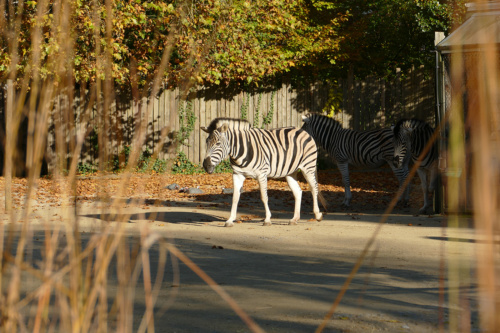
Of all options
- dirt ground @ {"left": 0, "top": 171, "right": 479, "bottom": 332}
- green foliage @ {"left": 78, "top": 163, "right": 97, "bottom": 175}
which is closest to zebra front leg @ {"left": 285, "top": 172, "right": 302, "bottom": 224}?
dirt ground @ {"left": 0, "top": 171, "right": 479, "bottom": 332}

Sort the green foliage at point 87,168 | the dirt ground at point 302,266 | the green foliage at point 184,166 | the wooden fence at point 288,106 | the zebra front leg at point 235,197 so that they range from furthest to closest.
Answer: the wooden fence at point 288,106 < the green foliage at point 184,166 < the green foliage at point 87,168 < the zebra front leg at point 235,197 < the dirt ground at point 302,266

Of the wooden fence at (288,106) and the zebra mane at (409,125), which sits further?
the wooden fence at (288,106)

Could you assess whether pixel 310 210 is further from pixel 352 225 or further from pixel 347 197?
pixel 352 225

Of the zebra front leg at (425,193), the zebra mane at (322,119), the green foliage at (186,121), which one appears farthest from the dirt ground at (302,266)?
the green foliage at (186,121)

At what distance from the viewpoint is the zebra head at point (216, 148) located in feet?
28.4

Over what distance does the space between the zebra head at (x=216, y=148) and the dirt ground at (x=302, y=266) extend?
0.88m

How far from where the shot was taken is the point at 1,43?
38.3ft

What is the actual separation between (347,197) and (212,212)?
2.58 m

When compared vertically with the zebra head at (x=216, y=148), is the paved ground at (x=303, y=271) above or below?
below

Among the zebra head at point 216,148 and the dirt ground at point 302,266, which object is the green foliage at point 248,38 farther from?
the dirt ground at point 302,266

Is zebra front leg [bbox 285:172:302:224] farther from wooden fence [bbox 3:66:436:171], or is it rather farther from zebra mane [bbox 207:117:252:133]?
wooden fence [bbox 3:66:436:171]

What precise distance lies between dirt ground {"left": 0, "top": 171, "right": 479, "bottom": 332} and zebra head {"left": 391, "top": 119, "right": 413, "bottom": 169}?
2.80ft

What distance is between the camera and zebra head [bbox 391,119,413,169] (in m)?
11.1

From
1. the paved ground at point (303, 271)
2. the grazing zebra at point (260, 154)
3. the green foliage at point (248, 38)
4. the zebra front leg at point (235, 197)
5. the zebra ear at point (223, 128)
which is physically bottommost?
the paved ground at point (303, 271)
